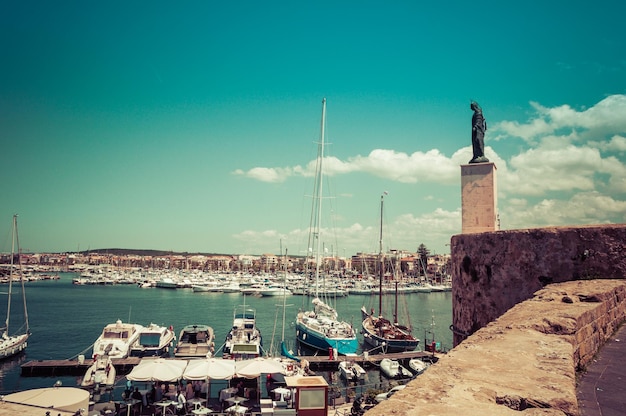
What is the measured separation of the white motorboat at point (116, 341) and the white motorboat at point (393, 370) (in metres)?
15.7

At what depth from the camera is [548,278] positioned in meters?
7.88

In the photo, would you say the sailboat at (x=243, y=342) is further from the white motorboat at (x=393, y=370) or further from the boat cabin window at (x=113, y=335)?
the white motorboat at (x=393, y=370)

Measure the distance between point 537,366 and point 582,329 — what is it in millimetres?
1851

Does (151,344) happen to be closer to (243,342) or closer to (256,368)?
(243,342)

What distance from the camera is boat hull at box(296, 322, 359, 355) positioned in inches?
1062

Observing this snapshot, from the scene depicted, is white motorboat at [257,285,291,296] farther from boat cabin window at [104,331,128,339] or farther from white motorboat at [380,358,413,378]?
white motorboat at [380,358,413,378]

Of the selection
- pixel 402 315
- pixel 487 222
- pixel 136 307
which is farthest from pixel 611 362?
pixel 136 307

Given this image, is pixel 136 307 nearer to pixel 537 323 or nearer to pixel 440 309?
pixel 440 309

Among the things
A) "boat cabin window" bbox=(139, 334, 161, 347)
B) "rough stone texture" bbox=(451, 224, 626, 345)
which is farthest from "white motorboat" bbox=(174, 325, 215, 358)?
"rough stone texture" bbox=(451, 224, 626, 345)

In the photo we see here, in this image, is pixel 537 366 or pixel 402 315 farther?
pixel 402 315

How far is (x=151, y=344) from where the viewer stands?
26.2m

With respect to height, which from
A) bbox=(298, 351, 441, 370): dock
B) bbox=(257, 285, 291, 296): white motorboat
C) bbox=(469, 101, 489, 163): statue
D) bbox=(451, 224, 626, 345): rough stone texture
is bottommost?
bbox=(257, 285, 291, 296): white motorboat

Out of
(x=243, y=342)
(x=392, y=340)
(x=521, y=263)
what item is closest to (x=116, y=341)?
(x=243, y=342)

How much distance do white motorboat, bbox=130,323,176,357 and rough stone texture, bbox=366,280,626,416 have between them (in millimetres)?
24686
